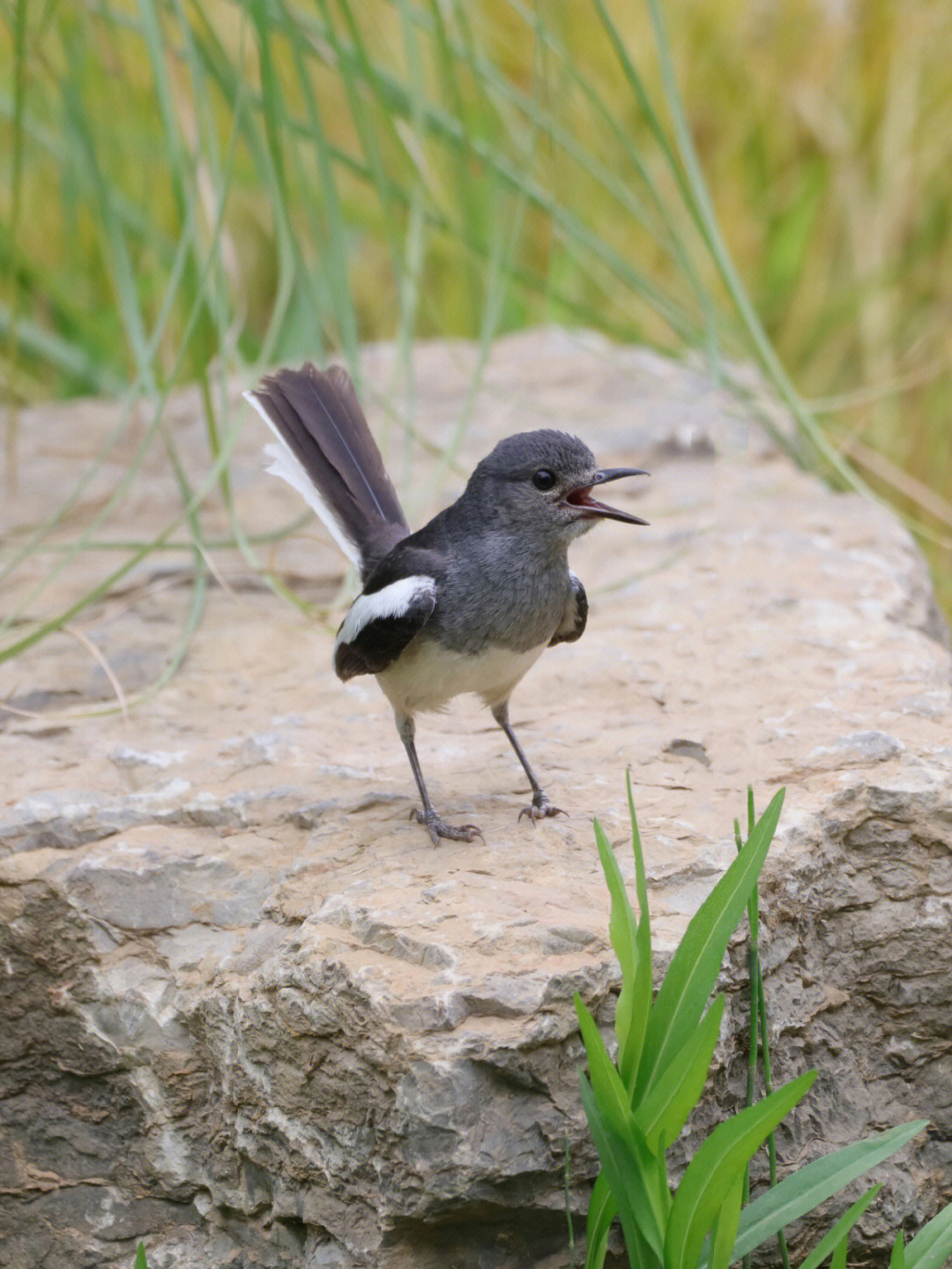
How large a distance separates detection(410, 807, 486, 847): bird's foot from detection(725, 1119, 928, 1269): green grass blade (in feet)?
3.08

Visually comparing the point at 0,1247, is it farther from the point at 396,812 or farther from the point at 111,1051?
the point at 396,812

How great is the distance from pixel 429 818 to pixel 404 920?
1.35ft

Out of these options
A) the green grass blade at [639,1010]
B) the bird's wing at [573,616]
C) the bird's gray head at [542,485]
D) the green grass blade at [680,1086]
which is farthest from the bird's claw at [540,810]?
the green grass blade at [680,1086]

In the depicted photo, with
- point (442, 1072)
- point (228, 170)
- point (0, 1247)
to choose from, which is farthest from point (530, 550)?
point (0, 1247)

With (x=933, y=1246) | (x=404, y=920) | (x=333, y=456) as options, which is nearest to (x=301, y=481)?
(x=333, y=456)

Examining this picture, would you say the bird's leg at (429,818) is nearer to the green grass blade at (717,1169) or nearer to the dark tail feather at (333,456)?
the dark tail feather at (333,456)

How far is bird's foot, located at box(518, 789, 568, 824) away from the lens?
9.50 feet

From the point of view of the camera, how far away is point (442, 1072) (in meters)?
2.16

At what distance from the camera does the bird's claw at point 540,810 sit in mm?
2896

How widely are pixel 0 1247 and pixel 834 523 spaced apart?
3.20m

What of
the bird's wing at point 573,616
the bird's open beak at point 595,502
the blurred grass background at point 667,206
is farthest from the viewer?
the blurred grass background at point 667,206

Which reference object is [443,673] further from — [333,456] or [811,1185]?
[811,1185]

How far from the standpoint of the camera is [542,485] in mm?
3051

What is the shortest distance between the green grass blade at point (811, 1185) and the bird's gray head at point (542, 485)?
139 cm
